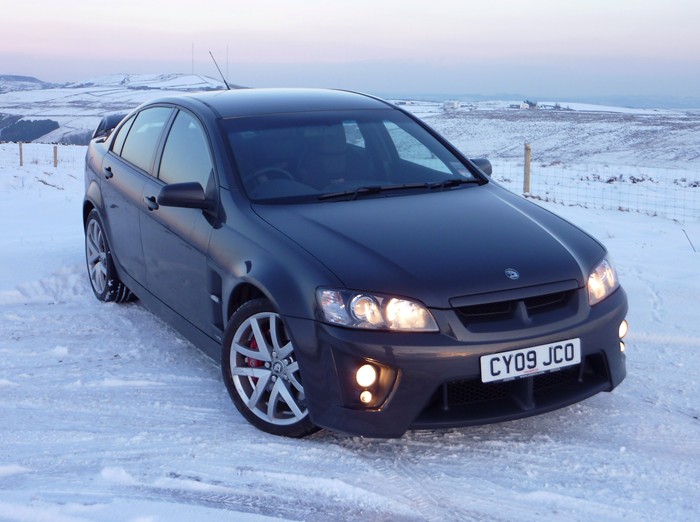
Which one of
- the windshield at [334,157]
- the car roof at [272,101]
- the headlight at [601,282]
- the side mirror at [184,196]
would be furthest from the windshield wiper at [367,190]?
the headlight at [601,282]

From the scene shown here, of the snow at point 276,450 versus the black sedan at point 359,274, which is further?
the black sedan at point 359,274

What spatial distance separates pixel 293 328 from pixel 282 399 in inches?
15.6

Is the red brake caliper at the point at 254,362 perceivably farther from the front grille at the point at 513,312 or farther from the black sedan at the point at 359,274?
the front grille at the point at 513,312

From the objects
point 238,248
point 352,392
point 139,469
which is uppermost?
point 238,248

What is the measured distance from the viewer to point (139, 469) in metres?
3.49

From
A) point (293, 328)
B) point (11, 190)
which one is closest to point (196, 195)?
point (293, 328)

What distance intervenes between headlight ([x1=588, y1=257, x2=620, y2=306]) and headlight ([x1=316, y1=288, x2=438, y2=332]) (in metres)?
0.84

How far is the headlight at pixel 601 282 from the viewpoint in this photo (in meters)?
3.82

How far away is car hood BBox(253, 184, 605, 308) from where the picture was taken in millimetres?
3535

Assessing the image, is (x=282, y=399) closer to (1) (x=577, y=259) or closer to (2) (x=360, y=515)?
(2) (x=360, y=515)

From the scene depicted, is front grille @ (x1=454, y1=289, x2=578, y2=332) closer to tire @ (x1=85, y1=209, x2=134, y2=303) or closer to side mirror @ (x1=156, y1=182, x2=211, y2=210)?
side mirror @ (x1=156, y1=182, x2=211, y2=210)

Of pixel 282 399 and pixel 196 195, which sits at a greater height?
pixel 196 195

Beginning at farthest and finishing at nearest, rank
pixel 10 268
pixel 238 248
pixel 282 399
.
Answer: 1. pixel 10 268
2. pixel 238 248
3. pixel 282 399

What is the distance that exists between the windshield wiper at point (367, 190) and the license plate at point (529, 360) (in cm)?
137
